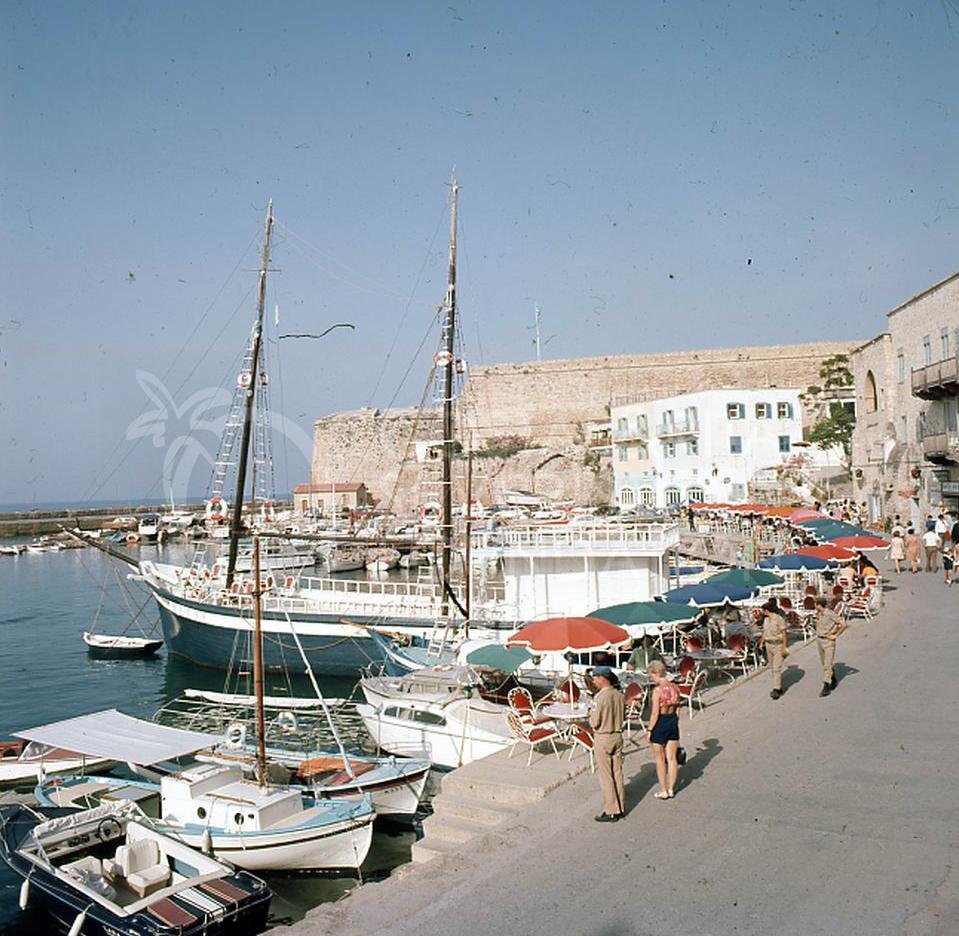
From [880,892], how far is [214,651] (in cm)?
2312

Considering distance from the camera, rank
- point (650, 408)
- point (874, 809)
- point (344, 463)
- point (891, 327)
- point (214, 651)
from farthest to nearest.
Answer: point (344, 463) → point (650, 408) → point (891, 327) → point (214, 651) → point (874, 809)

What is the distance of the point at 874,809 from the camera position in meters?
7.77

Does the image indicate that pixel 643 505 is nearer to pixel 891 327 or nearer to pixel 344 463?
pixel 891 327

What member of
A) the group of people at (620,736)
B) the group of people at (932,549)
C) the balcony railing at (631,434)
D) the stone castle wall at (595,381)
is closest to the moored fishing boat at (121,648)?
the group of people at (932,549)

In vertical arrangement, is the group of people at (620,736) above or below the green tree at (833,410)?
below

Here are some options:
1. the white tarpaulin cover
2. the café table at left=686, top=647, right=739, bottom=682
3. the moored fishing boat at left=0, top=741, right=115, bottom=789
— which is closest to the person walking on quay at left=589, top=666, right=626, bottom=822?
the café table at left=686, top=647, right=739, bottom=682

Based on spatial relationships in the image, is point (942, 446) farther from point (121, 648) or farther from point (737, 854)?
point (121, 648)

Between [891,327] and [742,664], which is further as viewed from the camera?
[891,327]

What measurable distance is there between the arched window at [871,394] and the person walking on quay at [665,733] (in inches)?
1321

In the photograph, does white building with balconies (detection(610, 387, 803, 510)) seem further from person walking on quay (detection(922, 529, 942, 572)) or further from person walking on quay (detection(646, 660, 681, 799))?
person walking on quay (detection(646, 660, 681, 799))

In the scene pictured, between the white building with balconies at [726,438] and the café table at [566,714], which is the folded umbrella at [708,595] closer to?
the café table at [566,714]

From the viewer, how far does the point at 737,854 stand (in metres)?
6.95

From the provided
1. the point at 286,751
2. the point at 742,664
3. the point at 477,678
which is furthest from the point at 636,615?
the point at 286,751

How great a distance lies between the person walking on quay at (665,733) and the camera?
810 cm
